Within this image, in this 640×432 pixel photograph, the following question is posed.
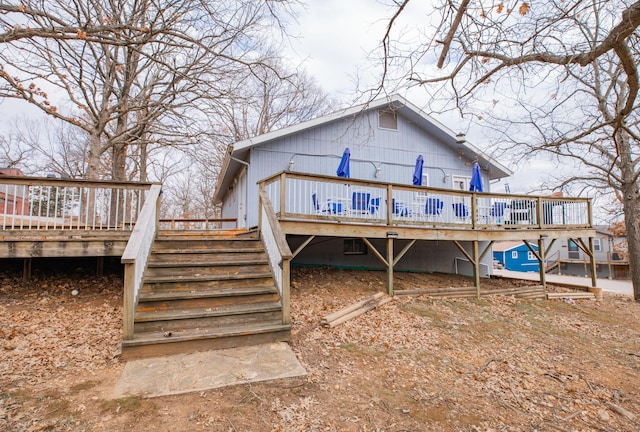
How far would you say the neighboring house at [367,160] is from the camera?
9234 mm

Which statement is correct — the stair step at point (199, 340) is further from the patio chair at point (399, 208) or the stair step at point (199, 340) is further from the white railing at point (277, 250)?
the patio chair at point (399, 208)

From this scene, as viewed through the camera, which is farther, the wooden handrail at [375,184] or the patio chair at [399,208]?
the patio chair at [399,208]

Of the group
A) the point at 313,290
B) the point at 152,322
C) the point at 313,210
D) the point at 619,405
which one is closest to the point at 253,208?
the point at 313,210

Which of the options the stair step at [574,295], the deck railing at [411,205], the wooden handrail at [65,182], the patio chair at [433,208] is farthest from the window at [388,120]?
the wooden handrail at [65,182]

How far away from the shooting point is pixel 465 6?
3.73m

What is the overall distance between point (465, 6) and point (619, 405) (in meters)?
4.73

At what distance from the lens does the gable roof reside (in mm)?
8961

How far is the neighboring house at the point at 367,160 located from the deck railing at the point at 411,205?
408 millimetres

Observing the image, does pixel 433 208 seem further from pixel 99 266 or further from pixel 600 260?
pixel 600 260

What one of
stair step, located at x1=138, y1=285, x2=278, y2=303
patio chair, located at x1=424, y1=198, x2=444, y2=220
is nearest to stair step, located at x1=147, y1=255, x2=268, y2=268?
stair step, located at x1=138, y1=285, x2=278, y2=303

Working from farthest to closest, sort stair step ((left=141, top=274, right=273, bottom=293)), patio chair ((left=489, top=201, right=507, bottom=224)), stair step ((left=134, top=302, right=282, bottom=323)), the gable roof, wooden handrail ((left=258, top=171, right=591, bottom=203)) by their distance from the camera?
patio chair ((left=489, top=201, right=507, bottom=224)), the gable roof, wooden handrail ((left=258, top=171, right=591, bottom=203)), stair step ((left=141, top=274, right=273, bottom=293)), stair step ((left=134, top=302, right=282, bottom=323))

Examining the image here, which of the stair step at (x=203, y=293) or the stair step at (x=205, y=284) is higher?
the stair step at (x=205, y=284)

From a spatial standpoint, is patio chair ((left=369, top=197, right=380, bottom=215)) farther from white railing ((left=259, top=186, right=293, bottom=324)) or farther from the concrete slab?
the concrete slab

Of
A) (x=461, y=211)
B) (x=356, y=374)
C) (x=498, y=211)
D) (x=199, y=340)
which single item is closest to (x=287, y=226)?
(x=199, y=340)
